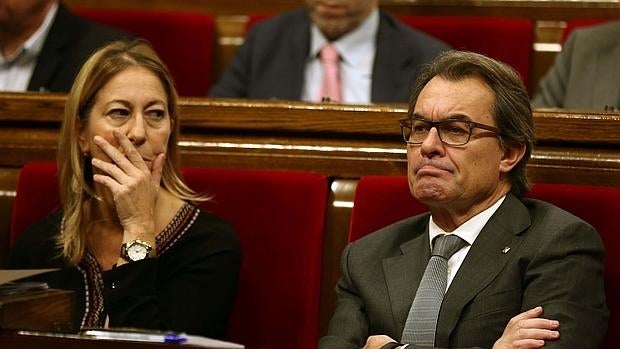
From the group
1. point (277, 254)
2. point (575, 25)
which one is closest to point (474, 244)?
point (277, 254)

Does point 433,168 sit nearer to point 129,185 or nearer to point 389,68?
point 129,185

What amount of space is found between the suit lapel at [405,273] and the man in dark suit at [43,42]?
0.69 meters

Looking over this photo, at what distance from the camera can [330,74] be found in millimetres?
1689

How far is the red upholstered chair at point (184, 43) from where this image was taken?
1.80 m

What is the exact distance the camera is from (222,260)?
116 cm

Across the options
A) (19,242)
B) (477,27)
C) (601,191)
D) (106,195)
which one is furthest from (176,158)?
(477,27)

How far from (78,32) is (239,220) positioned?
56 cm

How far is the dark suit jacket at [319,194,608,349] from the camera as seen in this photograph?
3.15ft

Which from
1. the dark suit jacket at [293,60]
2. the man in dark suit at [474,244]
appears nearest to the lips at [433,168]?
the man in dark suit at [474,244]

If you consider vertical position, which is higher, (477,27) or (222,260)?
(477,27)

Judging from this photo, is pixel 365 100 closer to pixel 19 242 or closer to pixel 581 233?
pixel 19 242

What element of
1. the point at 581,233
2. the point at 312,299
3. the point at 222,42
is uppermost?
the point at 222,42

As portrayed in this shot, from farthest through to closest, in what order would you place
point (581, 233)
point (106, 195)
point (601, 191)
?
point (106, 195), point (601, 191), point (581, 233)

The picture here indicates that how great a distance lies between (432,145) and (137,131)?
0.32 metres
